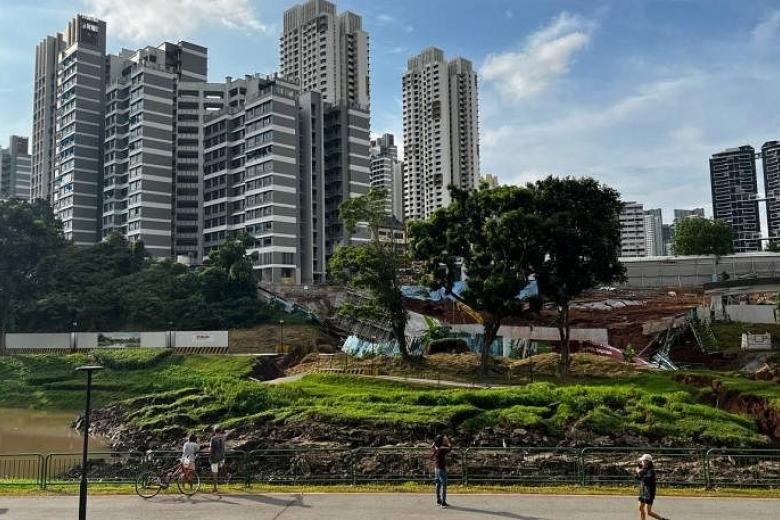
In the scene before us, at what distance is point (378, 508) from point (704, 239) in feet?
327

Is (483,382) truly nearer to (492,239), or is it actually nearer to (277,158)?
(492,239)

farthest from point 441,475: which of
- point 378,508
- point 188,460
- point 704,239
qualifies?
point 704,239

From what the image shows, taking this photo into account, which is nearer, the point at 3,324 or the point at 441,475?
the point at 441,475

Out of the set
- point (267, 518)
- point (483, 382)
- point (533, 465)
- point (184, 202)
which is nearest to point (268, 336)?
point (483, 382)

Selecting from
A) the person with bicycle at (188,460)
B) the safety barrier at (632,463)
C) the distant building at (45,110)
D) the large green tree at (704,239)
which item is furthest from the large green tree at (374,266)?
the distant building at (45,110)

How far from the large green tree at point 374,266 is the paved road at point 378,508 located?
99.2 ft

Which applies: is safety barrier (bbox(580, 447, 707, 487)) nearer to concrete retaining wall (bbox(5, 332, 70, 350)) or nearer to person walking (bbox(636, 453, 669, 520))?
person walking (bbox(636, 453, 669, 520))

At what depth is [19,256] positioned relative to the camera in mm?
72688

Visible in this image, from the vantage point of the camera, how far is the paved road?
16219 mm

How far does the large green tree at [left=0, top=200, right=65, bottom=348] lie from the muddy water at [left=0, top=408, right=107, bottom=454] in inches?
1023

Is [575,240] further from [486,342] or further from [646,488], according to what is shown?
[646,488]

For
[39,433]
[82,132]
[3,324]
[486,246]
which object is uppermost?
[82,132]

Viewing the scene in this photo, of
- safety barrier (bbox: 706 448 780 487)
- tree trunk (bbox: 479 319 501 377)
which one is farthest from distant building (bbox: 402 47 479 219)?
safety barrier (bbox: 706 448 780 487)

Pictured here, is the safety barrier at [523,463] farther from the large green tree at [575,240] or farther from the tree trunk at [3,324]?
the tree trunk at [3,324]
